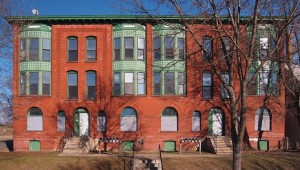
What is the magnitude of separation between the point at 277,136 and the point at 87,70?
16.9 m

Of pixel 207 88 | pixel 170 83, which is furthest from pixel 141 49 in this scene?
pixel 207 88

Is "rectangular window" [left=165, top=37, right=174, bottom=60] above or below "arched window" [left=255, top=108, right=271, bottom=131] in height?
above

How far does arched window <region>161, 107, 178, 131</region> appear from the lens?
95.7 feet

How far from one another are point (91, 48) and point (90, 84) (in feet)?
9.99

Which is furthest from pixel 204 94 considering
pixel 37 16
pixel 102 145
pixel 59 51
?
pixel 37 16

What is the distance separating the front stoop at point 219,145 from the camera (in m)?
25.9

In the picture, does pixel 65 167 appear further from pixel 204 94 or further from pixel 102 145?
pixel 204 94

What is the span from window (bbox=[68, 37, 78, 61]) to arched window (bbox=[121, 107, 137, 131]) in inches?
241

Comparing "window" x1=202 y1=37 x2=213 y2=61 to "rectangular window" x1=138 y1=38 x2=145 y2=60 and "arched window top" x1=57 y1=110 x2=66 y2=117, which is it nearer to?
"rectangular window" x1=138 y1=38 x2=145 y2=60

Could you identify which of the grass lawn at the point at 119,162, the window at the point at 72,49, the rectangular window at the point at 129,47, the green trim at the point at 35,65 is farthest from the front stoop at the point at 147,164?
the green trim at the point at 35,65

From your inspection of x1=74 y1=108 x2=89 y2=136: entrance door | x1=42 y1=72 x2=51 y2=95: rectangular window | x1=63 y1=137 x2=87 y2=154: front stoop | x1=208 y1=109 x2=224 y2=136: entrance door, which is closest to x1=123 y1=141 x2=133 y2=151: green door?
x1=74 y1=108 x2=89 y2=136: entrance door

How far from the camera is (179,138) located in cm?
2889

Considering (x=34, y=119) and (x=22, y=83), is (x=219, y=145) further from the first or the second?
(x=22, y=83)

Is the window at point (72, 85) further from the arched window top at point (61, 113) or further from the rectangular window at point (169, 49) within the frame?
the rectangular window at point (169, 49)
